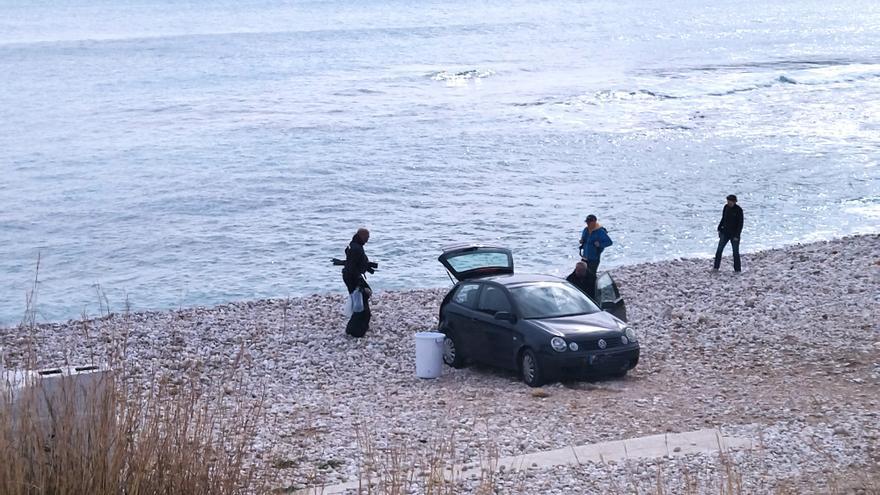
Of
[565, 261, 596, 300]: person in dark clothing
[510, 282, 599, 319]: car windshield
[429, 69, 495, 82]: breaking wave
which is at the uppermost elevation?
[510, 282, 599, 319]: car windshield

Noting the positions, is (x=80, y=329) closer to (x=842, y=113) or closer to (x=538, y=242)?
(x=538, y=242)

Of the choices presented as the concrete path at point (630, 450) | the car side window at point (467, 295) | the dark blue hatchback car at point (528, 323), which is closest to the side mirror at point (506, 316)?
the dark blue hatchback car at point (528, 323)

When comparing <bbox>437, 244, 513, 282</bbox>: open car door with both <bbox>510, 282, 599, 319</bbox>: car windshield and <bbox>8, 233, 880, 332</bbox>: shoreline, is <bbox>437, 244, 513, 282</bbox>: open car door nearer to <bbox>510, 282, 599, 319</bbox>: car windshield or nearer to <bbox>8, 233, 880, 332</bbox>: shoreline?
<bbox>510, 282, 599, 319</bbox>: car windshield

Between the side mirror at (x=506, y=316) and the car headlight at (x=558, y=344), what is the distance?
87 cm

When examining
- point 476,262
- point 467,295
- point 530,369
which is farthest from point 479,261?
point 530,369

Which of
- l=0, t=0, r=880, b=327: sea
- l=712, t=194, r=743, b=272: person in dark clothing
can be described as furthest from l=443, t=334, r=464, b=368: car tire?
l=712, t=194, r=743, b=272: person in dark clothing

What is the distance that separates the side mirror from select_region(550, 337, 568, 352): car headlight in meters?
0.87

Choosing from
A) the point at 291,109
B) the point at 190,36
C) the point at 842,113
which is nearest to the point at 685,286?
the point at 842,113

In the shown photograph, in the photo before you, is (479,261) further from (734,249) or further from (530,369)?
(734,249)

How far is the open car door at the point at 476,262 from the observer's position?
61.0 feet

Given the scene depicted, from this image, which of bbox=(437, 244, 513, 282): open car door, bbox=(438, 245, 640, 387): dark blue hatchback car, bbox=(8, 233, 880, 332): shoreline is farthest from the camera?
bbox=(8, 233, 880, 332): shoreline

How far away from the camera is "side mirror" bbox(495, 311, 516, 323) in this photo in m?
16.5

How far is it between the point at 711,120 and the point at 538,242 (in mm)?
25878

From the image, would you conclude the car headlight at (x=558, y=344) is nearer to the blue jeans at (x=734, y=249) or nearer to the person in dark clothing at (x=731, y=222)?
the person in dark clothing at (x=731, y=222)
